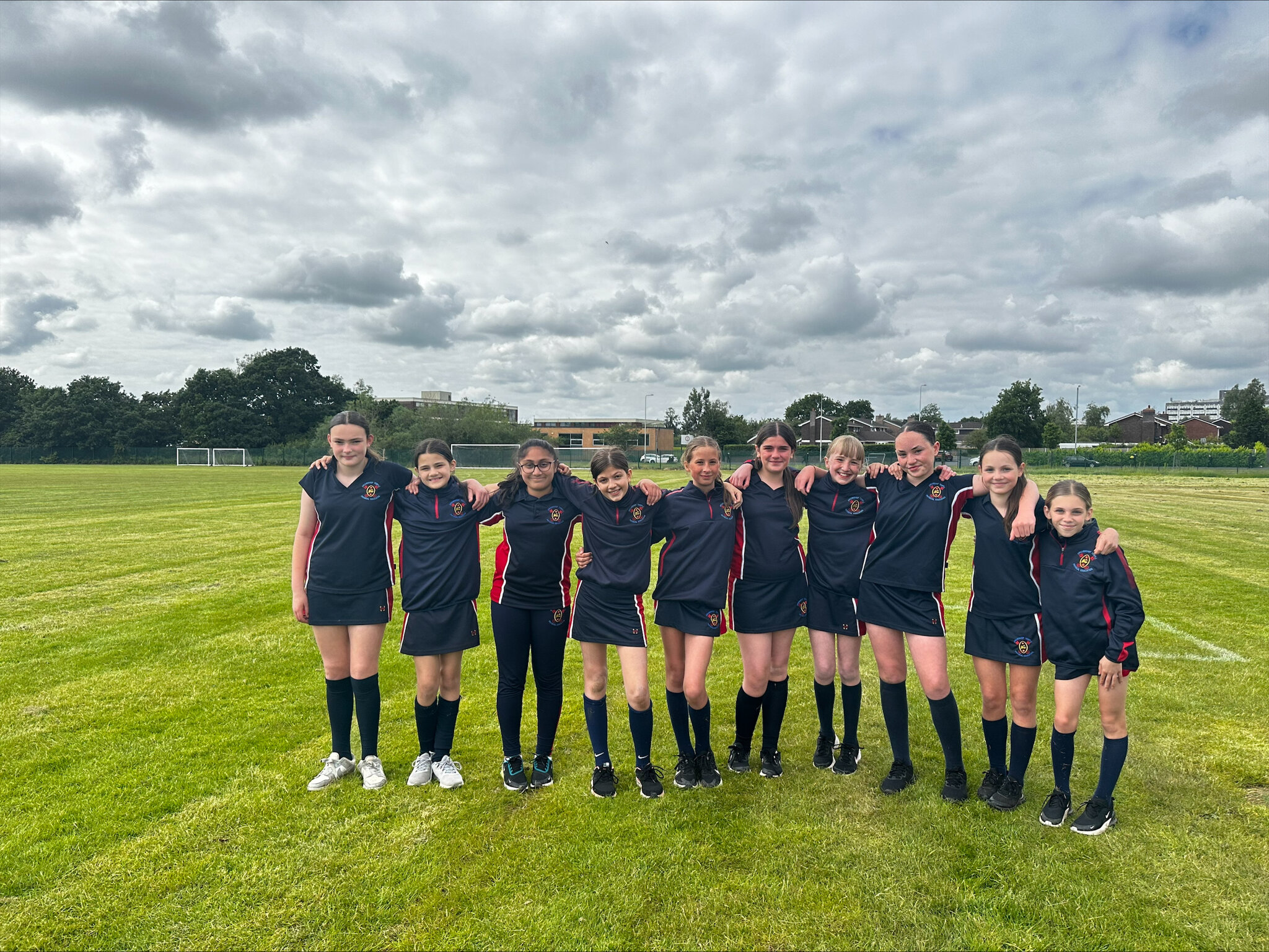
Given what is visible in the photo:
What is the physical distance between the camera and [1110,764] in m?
3.37

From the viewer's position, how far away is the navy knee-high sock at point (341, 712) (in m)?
3.89

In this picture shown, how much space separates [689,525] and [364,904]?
2215 mm

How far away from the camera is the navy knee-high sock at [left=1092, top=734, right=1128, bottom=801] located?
335 centimetres

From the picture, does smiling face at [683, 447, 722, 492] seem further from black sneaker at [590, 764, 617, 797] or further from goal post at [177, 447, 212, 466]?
goal post at [177, 447, 212, 466]

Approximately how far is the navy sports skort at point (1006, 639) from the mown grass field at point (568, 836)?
0.80 meters

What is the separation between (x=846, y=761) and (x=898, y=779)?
32 centimetres

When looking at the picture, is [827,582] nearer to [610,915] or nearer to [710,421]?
[610,915]

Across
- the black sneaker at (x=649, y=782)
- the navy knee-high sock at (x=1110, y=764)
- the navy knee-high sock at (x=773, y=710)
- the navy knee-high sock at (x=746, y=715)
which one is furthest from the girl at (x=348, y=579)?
the navy knee-high sock at (x=1110, y=764)

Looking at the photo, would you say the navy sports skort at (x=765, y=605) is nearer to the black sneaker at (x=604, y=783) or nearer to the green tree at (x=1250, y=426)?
the black sneaker at (x=604, y=783)

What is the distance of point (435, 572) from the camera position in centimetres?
382

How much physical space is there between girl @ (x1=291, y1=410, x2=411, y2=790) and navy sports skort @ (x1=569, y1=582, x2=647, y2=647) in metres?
1.07

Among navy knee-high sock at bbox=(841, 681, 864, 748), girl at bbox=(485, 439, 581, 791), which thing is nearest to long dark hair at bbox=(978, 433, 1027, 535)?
navy knee-high sock at bbox=(841, 681, 864, 748)

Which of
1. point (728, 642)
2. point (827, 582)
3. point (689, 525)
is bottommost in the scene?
point (728, 642)

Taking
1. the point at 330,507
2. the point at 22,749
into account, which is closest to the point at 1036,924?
the point at 330,507
